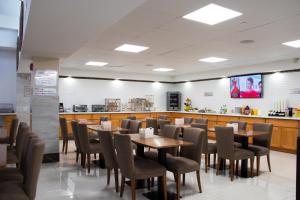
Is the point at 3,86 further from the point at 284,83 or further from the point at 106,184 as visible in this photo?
the point at 284,83

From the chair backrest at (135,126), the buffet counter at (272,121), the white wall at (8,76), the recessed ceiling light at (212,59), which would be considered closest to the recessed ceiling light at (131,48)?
the chair backrest at (135,126)

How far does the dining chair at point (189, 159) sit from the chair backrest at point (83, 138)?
5.53 feet

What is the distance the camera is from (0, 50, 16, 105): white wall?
7992 mm

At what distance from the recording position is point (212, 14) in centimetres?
351

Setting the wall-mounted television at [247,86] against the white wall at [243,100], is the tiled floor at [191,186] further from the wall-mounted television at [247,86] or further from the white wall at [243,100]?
the wall-mounted television at [247,86]

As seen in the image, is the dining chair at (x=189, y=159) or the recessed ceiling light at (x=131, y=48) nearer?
the dining chair at (x=189, y=159)

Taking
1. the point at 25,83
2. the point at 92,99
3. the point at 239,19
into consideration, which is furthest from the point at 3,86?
the point at 239,19

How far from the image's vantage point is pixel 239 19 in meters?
3.64

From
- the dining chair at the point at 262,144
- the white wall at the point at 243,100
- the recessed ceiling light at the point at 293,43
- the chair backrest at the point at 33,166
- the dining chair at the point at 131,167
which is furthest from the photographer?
the white wall at the point at 243,100

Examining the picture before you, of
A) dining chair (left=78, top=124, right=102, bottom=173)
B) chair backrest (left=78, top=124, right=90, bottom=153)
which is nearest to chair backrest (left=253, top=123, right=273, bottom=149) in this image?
dining chair (left=78, top=124, right=102, bottom=173)

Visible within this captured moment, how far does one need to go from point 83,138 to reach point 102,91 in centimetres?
531

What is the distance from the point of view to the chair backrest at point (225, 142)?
4.20 metres

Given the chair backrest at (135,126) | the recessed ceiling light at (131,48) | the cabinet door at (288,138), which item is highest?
the recessed ceiling light at (131,48)

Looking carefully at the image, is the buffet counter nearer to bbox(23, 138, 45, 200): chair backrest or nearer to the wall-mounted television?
Result: the wall-mounted television
